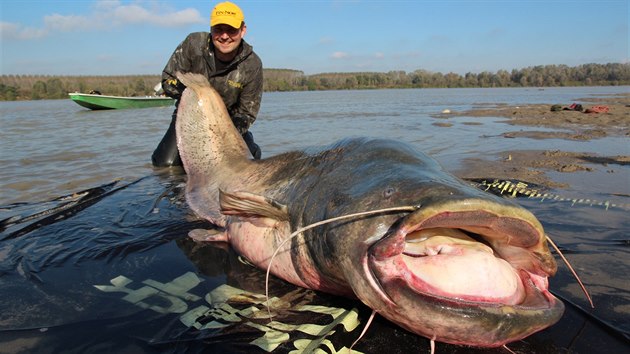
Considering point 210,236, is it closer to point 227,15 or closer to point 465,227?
point 465,227

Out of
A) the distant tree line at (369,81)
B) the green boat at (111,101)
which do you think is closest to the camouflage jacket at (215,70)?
the green boat at (111,101)

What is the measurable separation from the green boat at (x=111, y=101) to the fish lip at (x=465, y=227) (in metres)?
20.1

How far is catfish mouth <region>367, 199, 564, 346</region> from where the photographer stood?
1278 millimetres

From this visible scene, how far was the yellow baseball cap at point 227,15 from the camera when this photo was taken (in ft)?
14.2

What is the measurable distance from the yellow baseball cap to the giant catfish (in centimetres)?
268

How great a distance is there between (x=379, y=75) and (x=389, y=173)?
87.2 meters

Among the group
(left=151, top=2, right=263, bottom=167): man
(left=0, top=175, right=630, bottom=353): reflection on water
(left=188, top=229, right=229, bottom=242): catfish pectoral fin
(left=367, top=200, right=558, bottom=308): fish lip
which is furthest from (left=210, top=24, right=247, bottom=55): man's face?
(left=367, top=200, right=558, bottom=308): fish lip

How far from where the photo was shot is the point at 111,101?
69.4ft

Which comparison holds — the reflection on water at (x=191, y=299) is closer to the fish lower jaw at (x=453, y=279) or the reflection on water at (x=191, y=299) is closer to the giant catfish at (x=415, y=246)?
the giant catfish at (x=415, y=246)

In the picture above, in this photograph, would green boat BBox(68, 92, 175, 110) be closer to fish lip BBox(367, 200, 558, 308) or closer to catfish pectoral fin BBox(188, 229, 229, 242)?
catfish pectoral fin BBox(188, 229, 229, 242)

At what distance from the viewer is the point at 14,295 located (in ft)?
7.04

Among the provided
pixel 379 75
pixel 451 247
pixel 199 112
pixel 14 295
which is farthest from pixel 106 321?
pixel 379 75

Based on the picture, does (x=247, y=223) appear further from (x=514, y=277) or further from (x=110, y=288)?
(x=514, y=277)

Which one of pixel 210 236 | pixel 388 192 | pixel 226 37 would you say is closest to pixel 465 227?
pixel 388 192
